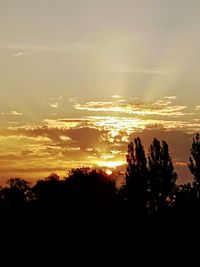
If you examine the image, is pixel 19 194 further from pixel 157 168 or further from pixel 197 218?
pixel 197 218

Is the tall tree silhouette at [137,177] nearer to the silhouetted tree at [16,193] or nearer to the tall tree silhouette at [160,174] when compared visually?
the tall tree silhouette at [160,174]

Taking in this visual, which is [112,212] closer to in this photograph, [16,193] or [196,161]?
[196,161]

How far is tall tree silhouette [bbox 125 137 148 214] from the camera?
66.0 m

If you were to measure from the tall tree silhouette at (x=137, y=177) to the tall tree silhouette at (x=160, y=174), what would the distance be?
3.36 feet

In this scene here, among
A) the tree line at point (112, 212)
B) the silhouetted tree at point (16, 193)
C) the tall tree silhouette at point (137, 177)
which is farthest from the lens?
the silhouetted tree at point (16, 193)

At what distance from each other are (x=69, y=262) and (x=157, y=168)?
2378 cm

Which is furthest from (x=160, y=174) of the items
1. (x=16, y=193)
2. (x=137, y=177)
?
(x=16, y=193)

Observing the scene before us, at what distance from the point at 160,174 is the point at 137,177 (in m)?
3.27

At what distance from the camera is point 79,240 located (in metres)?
55.3

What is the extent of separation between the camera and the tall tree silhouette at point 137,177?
6600 centimetres

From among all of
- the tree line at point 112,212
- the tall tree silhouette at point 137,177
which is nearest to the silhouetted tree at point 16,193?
the tree line at point 112,212

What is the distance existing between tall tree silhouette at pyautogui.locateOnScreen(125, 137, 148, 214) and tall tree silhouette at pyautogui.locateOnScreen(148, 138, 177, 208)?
3.36ft

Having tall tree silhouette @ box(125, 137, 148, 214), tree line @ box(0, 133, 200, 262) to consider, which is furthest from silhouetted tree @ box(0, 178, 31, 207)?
tall tree silhouette @ box(125, 137, 148, 214)

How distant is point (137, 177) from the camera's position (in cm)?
6888
